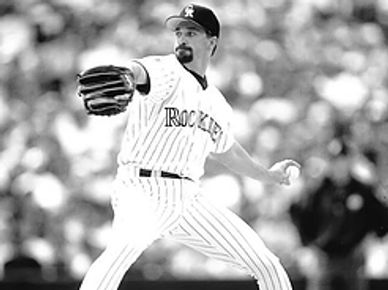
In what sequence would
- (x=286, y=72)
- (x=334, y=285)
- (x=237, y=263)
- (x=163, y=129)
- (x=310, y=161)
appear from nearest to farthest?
(x=163, y=129)
(x=237, y=263)
(x=334, y=285)
(x=310, y=161)
(x=286, y=72)

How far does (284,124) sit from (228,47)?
0.92m

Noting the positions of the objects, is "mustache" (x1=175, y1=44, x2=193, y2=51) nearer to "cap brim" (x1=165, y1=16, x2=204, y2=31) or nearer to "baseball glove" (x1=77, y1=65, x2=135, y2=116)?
"cap brim" (x1=165, y1=16, x2=204, y2=31)

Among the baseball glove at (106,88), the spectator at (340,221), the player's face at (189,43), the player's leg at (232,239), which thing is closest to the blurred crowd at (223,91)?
the spectator at (340,221)

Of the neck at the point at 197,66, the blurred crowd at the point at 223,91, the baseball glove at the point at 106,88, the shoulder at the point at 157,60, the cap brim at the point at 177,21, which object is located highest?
the blurred crowd at the point at 223,91

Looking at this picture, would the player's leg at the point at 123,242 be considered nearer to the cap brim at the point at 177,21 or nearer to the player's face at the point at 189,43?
the player's face at the point at 189,43

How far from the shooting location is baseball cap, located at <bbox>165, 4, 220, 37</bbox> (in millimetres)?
3760

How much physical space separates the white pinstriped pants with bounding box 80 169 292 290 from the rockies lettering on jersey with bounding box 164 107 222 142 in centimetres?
25

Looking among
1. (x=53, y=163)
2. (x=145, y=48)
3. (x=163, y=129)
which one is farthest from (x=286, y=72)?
(x=163, y=129)

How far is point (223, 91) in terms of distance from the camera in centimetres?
727

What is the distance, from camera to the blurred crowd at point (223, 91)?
6543 mm

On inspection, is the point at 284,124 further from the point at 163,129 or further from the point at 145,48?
the point at 163,129

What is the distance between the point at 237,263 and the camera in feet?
13.0

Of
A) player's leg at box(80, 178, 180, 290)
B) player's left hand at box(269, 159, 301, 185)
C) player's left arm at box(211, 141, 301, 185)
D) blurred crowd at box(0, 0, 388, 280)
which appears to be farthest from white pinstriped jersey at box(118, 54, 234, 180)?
blurred crowd at box(0, 0, 388, 280)

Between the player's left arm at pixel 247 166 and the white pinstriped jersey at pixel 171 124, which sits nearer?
the white pinstriped jersey at pixel 171 124
